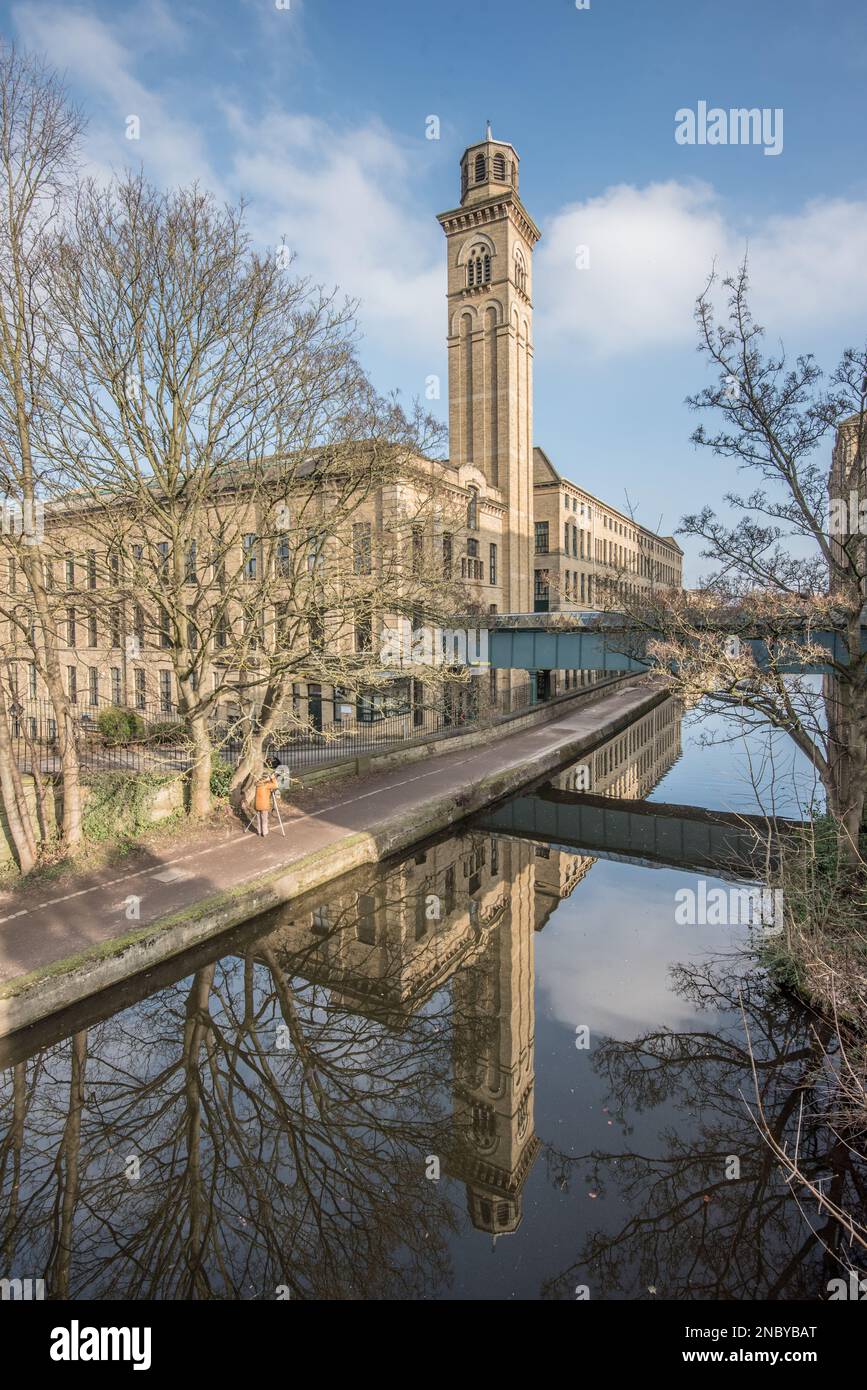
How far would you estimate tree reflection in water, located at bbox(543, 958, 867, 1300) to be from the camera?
5.32 metres

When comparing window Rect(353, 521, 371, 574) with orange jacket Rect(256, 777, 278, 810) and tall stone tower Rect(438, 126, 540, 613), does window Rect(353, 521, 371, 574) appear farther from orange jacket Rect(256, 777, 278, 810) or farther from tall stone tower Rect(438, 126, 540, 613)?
tall stone tower Rect(438, 126, 540, 613)

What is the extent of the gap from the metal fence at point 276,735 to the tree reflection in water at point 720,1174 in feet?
29.4

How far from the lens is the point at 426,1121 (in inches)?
288

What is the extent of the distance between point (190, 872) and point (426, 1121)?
6.48 meters

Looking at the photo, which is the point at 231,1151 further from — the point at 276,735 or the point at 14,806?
the point at 276,735

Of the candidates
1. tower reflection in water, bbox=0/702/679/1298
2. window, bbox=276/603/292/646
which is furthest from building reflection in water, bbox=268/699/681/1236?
window, bbox=276/603/292/646

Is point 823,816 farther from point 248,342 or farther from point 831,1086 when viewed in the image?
point 248,342

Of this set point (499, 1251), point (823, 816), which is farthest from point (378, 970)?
point (823, 816)

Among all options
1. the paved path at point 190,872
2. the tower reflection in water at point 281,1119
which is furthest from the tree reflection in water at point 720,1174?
the paved path at point 190,872

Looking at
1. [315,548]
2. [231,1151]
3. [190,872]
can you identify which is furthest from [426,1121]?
[315,548]

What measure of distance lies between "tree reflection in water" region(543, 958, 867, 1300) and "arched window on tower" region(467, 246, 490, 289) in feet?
131

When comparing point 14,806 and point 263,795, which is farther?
point 263,795

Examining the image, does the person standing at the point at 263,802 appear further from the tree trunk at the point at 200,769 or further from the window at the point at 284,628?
the window at the point at 284,628

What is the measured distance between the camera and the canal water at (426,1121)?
216 inches
